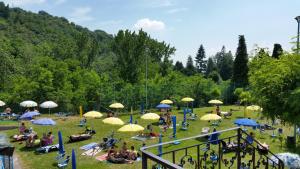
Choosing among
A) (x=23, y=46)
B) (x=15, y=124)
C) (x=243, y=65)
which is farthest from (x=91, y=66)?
(x=15, y=124)

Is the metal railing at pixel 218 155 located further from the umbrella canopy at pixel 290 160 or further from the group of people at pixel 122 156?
the umbrella canopy at pixel 290 160

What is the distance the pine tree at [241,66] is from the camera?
51125 millimetres

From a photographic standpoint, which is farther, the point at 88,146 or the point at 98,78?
the point at 98,78

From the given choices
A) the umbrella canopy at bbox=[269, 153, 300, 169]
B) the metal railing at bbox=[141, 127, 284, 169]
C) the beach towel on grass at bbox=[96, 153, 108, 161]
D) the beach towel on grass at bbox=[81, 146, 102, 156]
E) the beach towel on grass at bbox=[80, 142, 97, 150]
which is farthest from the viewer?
the beach towel on grass at bbox=[80, 142, 97, 150]

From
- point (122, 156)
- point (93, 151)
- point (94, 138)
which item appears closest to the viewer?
point (122, 156)

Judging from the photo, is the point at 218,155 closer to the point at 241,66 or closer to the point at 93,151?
the point at 93,151

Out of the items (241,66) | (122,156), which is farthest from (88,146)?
(241,66)

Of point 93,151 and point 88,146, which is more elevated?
point 88,146

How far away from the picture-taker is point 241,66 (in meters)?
51.5

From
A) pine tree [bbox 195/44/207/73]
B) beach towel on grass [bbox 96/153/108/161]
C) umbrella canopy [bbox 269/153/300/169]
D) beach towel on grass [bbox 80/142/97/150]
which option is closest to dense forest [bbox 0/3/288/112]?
beach towel on grass [bbox 80/142/97/150]

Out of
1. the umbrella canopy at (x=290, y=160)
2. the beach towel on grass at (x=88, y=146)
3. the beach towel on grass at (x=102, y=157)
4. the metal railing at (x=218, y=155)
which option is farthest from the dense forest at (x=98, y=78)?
the umbrella canopy at (x=290, y=160)

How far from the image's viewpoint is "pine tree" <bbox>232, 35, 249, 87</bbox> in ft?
168

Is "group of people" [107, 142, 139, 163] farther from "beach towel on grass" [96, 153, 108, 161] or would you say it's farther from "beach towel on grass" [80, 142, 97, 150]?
"beach towel on grass" [80, 142, 97, 150]

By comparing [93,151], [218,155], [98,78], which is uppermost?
[98,78]
